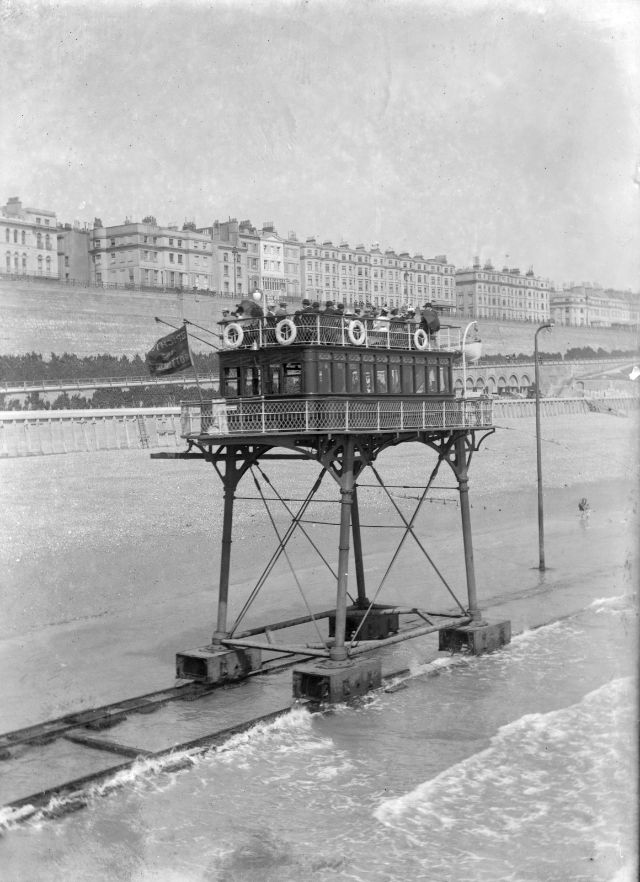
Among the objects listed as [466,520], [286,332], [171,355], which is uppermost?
[286,332]

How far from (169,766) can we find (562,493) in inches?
1863

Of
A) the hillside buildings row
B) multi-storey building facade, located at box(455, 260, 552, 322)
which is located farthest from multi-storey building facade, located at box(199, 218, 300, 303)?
multi-storey building facade, located at box(455, 260, 552, 322)

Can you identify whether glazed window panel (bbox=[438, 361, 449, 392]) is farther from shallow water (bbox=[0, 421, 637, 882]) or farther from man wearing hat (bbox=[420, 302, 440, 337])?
shallow water (bbox=[0, 421, 637, 882])

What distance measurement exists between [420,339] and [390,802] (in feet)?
42.1

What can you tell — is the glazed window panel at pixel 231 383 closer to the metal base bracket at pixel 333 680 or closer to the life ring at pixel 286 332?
the life ring at pixel 286 332

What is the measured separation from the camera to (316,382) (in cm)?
2394

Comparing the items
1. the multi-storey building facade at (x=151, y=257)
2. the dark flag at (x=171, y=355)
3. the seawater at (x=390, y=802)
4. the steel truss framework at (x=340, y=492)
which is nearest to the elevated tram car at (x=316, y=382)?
the steel truss framework at (x=340, y=492)

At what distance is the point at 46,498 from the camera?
5144 centimetres

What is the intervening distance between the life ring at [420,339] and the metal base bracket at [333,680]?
322 inches

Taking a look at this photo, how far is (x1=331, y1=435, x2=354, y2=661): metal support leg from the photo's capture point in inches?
898

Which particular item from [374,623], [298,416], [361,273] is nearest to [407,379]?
[298,416]

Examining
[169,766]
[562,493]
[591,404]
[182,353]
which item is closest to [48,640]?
[182,353]

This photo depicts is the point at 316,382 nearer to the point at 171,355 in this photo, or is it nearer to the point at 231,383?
the point at 231,383

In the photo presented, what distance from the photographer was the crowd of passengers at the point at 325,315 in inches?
952
